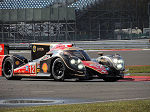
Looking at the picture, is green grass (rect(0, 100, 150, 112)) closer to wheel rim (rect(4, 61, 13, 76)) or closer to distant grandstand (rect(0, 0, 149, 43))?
wheel rim (rect(4, 61, 13, 76))

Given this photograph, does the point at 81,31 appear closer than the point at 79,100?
No

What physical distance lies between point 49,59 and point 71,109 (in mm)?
6981

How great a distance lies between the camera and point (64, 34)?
6309cm

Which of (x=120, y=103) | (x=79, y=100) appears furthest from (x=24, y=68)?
(x=120, y=103)

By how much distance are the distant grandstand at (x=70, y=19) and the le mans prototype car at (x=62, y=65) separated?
44.2 meters

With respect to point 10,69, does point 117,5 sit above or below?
above

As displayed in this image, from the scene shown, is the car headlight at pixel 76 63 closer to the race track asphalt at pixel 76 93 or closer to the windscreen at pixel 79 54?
the windscreen at pixel 79 54

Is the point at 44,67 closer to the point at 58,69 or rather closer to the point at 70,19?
the point at 58,69

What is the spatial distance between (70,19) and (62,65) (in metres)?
53.6

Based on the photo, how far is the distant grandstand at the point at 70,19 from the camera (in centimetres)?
6309

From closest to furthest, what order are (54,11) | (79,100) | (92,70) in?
(79,100)
(92,70)
(54,11)

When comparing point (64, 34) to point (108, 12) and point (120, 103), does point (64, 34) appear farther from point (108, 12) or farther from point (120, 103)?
point (120, 103)

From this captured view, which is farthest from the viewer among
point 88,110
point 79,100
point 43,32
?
point 43,32

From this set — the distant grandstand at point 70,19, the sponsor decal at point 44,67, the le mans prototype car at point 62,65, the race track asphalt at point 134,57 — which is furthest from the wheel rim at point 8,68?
the distant grandstand at point 70,19
